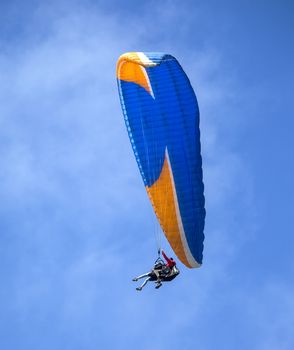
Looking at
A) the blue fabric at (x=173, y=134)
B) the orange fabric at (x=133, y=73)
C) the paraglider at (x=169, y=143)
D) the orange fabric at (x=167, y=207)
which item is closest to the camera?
the orange fabric at (x=167, y=207)

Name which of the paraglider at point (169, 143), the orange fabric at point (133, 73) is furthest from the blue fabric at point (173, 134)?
the orange fabric at point (133, 73)

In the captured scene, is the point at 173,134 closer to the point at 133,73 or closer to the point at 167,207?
the point at 167,207

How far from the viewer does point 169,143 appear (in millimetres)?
27156

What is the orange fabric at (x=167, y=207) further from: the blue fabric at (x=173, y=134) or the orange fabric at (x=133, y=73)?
the orange fabric at (x=133, y=73)

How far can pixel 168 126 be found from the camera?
27203 millimetres

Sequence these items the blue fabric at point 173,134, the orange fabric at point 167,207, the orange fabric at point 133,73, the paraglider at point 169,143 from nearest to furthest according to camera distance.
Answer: the orange fabric at point 167,207 < the paraglider at point 169,143 < the blue fabric at point 173,134 < the orange fabric at point 133,73

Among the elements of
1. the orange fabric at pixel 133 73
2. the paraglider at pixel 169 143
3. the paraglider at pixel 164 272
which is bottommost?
the paraglider at pixel 164 272

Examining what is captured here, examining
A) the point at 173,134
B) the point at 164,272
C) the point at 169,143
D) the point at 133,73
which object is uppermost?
the point at 133,73

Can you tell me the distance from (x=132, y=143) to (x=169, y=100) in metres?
2.42

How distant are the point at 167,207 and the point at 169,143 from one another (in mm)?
2730

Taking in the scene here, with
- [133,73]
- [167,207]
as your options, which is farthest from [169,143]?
[133,73]

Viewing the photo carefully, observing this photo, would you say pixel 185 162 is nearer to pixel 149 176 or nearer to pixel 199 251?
pixel 149 176

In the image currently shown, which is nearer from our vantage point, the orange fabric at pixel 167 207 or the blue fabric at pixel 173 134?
the orange fabric at pixel 167 207

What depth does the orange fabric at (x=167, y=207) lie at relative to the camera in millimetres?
26188
